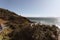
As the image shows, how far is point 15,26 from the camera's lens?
1105 cm

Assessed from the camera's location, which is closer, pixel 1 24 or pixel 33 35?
pixel 33 35

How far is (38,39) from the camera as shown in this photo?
29.0ft

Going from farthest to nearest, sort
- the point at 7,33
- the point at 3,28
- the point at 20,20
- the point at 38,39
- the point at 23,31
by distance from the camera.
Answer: the point at 20,20 < the point at 3,28 < the point at 7,33 < the point at 23,31 < the point at 38,39

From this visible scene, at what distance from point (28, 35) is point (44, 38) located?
859mm

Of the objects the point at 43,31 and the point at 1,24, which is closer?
the point at 43,31

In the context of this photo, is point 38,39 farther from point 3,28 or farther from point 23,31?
point 3,28

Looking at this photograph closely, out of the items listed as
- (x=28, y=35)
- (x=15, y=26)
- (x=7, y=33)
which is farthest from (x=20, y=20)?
(x=28, y=35)

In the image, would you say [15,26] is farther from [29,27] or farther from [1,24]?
[29,27]

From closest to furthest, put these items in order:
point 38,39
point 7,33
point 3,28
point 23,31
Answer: point 38,39
point 23,31
point 7,33
point 3,28

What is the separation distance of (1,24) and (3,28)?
56 centimetres

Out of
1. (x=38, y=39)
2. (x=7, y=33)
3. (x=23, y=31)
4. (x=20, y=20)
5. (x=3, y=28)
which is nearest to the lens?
(x=38, y=39)

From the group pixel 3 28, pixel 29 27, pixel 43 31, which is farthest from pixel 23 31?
pixel 3 28

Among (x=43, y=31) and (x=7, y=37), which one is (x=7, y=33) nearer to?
(x=7, y=37)

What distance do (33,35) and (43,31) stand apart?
0.61 meters
